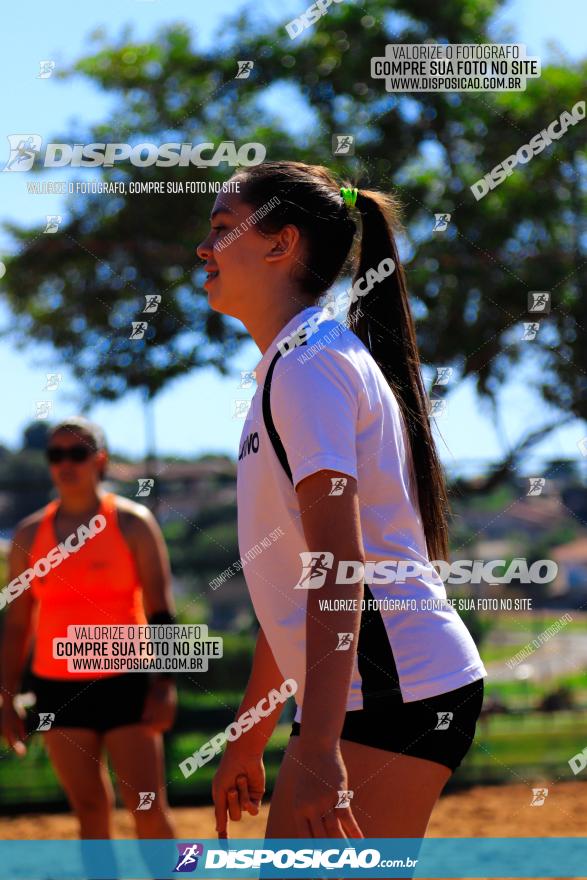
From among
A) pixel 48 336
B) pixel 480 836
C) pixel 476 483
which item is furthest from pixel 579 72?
pixel 480 836

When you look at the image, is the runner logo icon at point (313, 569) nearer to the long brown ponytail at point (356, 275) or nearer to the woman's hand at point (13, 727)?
the long brown ponytail at point (356, 275)

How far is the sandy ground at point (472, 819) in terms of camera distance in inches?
246

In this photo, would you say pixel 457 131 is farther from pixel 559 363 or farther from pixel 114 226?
pixel 114 226

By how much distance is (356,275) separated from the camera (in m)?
2.34

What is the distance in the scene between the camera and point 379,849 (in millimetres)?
1967

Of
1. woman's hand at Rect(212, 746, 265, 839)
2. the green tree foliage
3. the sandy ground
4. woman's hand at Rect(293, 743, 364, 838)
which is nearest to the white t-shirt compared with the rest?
woman's hand at Rect(293, 743, 364, 838)

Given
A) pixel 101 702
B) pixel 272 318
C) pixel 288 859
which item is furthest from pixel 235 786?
pixel 101 702

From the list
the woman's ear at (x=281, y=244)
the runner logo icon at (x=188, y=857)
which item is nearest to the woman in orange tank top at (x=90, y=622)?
the runner logo icon at (x=188, y=857)

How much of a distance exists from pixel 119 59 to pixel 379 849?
777cm

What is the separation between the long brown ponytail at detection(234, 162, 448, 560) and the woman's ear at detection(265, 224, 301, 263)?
1 cm

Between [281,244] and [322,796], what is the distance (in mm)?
1032

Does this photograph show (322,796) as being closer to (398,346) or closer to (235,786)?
(235,786)

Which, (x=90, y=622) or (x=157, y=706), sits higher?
(x=90, y=622)

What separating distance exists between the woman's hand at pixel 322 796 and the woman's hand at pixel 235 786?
523mm
